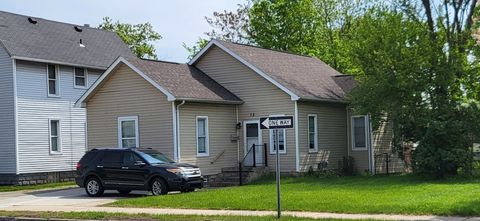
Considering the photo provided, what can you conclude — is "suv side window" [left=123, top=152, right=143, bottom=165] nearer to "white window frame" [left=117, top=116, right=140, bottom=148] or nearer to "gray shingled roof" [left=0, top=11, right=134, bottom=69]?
"white window frame" [left=117, top=116, right=140, bottom=148]

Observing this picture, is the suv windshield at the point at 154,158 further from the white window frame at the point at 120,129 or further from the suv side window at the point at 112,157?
the white window frame at the point at 120,129

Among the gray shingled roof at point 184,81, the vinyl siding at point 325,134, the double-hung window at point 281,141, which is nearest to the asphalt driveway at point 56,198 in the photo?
the gray shingled roof at point 184,81

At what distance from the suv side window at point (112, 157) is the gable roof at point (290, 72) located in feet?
24.7

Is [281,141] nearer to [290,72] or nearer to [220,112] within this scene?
[220,112]

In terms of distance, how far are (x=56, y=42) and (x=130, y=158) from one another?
14253 mm

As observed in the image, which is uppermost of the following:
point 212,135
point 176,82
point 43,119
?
point 176,82

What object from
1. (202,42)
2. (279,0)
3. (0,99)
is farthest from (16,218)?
(202,42)

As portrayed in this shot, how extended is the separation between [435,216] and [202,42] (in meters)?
40.8

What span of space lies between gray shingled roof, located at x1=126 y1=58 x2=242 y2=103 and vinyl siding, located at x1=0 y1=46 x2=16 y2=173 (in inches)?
288

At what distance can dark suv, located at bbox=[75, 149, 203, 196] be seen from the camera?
21.9 meters

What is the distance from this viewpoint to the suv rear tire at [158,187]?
21828 mm

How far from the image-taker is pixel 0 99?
31.4 metres

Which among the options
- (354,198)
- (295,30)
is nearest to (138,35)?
(295,30)

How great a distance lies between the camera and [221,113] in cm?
2814
